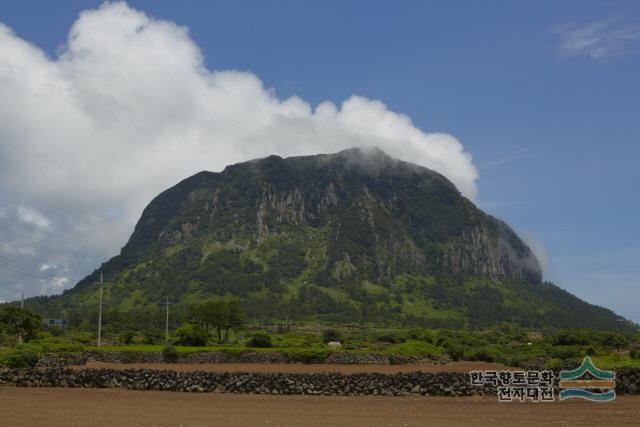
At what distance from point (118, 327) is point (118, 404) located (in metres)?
85.3

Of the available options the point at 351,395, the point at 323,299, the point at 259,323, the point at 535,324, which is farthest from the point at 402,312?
the point at 351,395

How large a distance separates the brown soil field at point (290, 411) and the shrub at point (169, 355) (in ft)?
86.1

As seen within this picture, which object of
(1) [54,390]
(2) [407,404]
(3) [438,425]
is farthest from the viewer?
(1) [54,390]

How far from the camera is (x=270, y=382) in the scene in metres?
33.3

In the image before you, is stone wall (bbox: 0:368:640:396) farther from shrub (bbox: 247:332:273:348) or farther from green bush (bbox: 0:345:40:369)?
shrub (bbox: 247:332:273:348)

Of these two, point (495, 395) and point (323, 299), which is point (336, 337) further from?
point (323, 299)

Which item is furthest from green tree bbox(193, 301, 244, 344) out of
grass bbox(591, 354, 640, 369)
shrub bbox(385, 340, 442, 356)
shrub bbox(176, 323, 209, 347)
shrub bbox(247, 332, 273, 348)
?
grass bbox(591, 354, 640, 369)

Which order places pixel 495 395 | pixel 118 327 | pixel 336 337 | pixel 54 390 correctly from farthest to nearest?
1. pixel 118 327
2. pixel 336 337
3. pixel 54 390
4. pixel 495 395

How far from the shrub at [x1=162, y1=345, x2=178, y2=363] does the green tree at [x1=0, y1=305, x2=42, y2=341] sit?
896 inches

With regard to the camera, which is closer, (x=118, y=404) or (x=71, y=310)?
(x=118, y=404)

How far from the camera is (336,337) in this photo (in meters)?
99.1

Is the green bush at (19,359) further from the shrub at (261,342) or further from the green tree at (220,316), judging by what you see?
the green tree at (220,316)

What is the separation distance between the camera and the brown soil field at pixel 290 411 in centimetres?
2220

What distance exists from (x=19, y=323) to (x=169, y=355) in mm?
24477
